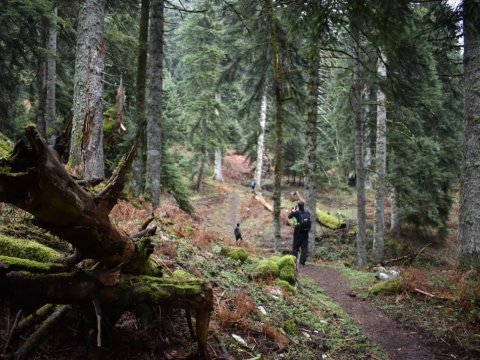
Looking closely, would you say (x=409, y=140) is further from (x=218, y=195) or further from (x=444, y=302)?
(x=218, y=195)

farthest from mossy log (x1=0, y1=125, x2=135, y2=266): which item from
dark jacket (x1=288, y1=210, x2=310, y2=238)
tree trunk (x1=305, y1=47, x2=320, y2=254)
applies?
tree trunk (x1=305, y1=47, x2=320, y2=254)

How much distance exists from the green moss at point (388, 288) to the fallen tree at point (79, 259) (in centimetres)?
702

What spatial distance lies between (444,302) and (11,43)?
15743mm

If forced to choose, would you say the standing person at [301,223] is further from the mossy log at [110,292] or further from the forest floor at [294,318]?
the mossy log at [110,292]

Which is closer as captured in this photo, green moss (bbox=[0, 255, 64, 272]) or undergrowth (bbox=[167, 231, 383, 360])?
green moss (bbox=[0, 255, 64, 272])

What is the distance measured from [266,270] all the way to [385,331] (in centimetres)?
275

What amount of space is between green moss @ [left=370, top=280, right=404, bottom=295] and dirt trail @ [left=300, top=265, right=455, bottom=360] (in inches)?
20.5

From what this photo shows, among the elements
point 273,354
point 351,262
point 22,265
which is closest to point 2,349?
point 22,265

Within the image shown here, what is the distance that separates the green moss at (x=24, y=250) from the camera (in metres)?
3.70

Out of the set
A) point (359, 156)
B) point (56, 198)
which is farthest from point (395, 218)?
point (56, 198)

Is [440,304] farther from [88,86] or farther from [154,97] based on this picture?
[154,97]

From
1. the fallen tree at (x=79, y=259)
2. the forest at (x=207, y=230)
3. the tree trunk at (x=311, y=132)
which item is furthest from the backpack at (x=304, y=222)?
the fallen tree at (x=79, y=259)

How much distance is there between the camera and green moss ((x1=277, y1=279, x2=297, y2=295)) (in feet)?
27.4

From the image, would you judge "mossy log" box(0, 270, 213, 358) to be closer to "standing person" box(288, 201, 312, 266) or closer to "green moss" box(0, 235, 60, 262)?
"green moss" box(0, 235, 60, 262)
